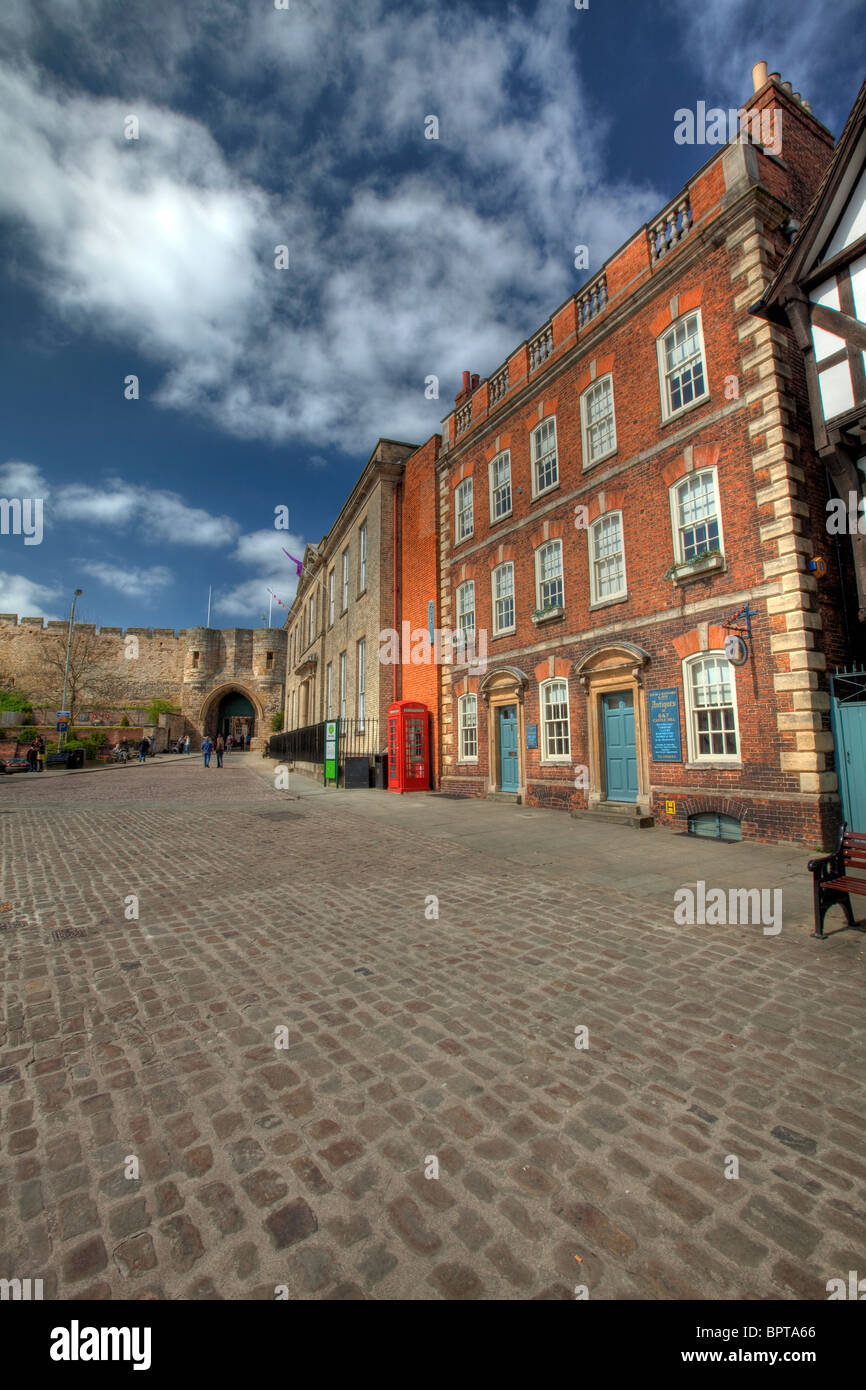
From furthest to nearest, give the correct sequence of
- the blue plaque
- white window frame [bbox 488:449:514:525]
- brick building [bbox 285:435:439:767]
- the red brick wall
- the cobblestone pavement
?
brick building [bbox 285:435:439:767] < the red brick wall < white window frame [bbox 488:449:514:525] < the blue plaque < the cobblestone pavement

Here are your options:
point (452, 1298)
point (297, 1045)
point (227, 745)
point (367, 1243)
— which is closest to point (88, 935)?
point (297, 1045)

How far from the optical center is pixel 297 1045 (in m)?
3.18

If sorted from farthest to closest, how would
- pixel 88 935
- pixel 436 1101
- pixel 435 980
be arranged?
1. pixel 88 935
2. pixel 435 980
3. pixel 436 1101

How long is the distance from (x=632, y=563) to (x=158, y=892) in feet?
32.7

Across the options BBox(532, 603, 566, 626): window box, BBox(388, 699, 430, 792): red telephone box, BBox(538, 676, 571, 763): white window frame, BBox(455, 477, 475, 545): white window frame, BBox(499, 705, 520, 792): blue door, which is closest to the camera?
BBox(538, 676, 571, 763): white window frame

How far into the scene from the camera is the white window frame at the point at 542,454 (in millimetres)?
14203

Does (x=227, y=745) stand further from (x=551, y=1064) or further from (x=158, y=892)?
(x=551, y=1064)

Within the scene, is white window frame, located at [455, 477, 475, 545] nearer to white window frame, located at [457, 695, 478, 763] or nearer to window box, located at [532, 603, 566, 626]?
window box, located at [532, 603, 566, 626]

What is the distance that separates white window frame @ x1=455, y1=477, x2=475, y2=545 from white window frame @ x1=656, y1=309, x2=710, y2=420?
23.2 feet

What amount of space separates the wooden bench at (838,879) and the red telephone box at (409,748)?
13.7 m

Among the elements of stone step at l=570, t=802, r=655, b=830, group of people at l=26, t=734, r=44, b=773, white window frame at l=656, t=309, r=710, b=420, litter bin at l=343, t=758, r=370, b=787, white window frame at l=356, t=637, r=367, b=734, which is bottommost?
stone step at l=570, t=802, r=655, b=830

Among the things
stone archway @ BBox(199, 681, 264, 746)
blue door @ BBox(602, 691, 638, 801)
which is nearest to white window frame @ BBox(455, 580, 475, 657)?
blue door @ BBox(602, 691, 638, 801)

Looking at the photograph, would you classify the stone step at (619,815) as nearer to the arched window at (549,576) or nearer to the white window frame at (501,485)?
the arched window at (549,576)

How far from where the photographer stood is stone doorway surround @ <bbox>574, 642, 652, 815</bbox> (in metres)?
10.9
